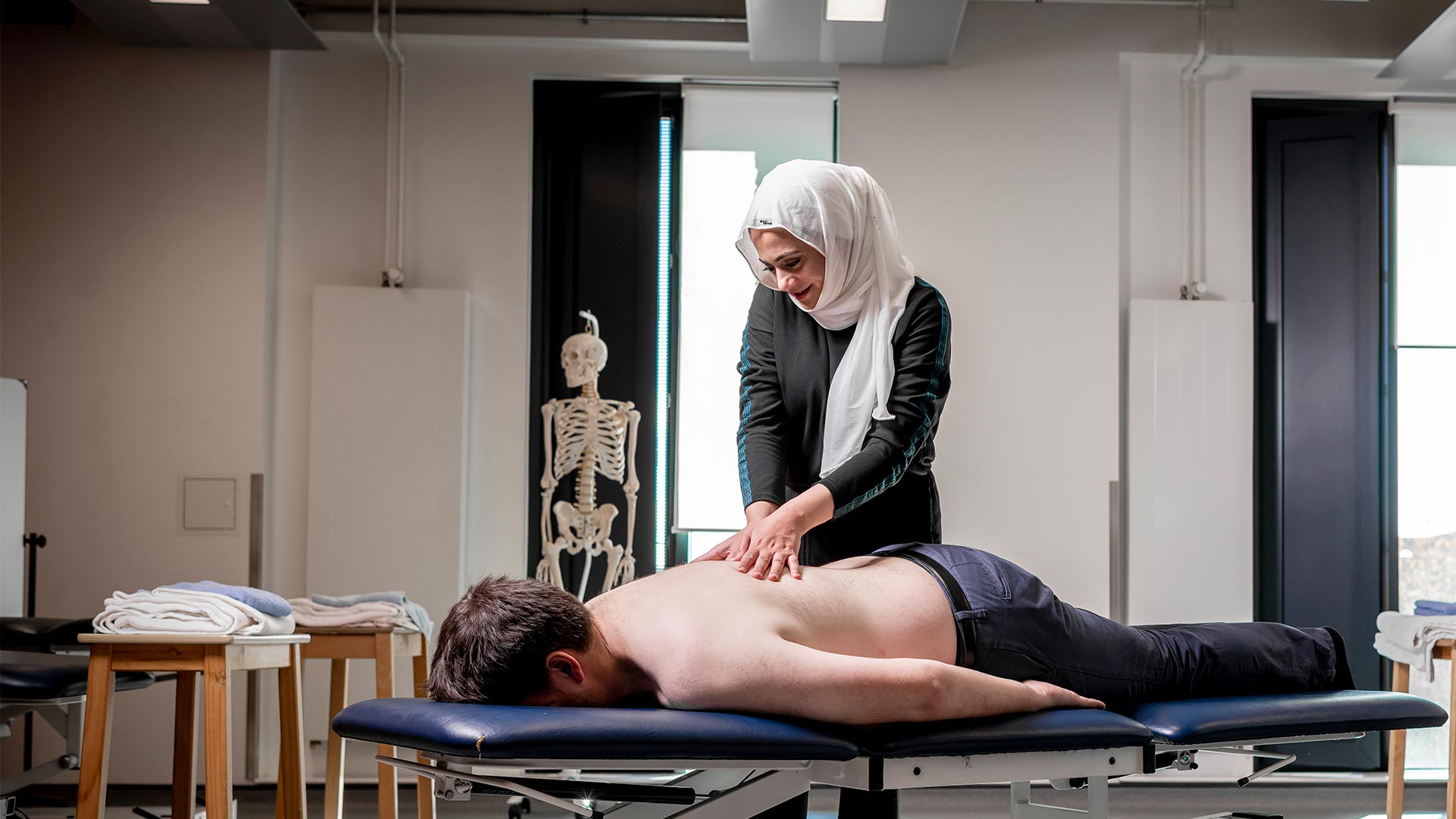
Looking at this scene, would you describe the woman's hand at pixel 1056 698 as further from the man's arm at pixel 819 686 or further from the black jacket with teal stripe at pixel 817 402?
the black jacket with teal stripe at pixel 817 402

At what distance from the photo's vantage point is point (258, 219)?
4293 millimetres

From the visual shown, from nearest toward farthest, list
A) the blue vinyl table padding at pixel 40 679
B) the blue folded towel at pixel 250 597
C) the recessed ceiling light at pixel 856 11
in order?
1. the blue folded towel at pixel 250 597
2. the blue vinyl table padding at pixel 40 679
3. the recessed ceiling light at pixel 856 11

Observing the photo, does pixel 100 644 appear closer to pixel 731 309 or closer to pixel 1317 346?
pixel 731 309

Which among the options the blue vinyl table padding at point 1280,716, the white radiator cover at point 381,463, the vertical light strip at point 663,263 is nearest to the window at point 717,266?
the vertical light strip at point 663,263

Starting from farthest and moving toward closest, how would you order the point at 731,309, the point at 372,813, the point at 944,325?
1. the point at 731,309
2. the point at 372,813
3. the point at 944,325

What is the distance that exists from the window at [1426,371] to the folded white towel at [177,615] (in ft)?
13.0

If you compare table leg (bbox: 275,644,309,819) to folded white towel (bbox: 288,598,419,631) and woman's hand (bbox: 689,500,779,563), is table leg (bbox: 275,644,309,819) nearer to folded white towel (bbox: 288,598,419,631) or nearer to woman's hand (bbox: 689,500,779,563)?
folded white towel (bbox: 288,598,419,631)

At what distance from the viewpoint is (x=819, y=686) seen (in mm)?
1398

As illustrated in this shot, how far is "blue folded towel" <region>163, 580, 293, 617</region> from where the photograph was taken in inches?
103

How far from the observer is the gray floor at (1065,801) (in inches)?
155

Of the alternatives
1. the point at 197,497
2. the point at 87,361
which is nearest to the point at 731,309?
the point at 197,497

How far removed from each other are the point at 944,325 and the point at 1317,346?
2.93 m

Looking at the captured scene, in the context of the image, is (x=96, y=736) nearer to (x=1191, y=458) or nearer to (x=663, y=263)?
(x=663, y=263)

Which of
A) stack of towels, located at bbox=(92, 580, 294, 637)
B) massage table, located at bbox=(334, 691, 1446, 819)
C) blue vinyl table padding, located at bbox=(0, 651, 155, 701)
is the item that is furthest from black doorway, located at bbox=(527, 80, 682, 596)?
massage table, located at bbox=(334, 691, 1446, 819)
